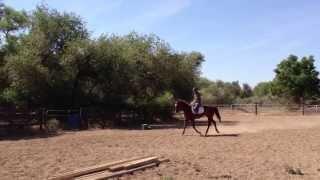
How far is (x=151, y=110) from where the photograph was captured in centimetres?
3497

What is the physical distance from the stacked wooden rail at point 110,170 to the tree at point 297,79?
1984 inches

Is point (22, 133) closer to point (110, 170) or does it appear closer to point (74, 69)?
point (74, 69)

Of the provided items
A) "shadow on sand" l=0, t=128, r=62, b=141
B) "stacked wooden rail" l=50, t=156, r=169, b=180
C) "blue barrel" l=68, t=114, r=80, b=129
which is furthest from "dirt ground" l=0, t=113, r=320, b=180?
"blue barrel" l=68, t=114, r=80, b=129

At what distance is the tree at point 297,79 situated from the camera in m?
60.3

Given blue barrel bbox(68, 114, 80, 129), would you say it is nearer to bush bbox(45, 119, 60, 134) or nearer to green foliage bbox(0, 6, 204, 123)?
bush bbox(45, 119, 60, 134)

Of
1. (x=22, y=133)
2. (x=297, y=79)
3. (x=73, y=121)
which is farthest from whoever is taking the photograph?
(x=297, y=79)

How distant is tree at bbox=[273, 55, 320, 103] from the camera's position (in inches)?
2373

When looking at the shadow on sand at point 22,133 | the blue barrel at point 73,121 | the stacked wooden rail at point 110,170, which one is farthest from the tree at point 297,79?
the stacked wooden rail at point 110,170

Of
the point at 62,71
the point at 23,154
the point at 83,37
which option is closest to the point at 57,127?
the point at 62,71

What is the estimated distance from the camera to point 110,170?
35.3 ft

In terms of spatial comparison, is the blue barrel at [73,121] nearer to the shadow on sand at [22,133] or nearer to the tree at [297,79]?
the shadow on sand at [22,133]

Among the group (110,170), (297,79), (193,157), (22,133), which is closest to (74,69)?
(22,133)

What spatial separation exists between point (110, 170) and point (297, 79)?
170ft

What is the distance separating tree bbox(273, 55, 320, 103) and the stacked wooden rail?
165 ft
